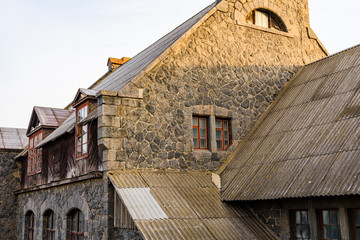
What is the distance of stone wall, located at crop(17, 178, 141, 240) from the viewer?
11227mm

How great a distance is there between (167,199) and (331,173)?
4.12m

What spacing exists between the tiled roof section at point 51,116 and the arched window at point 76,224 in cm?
556

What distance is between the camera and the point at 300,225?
10.6 metres

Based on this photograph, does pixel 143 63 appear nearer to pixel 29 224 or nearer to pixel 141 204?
pixel 141 204

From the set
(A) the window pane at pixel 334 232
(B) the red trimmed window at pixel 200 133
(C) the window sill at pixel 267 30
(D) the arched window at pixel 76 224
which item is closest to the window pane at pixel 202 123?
(B) the red trimmed window at pixel 200 133

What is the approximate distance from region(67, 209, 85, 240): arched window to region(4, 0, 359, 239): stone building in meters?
0.03

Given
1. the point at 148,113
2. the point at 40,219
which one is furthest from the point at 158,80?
the point at 40,219

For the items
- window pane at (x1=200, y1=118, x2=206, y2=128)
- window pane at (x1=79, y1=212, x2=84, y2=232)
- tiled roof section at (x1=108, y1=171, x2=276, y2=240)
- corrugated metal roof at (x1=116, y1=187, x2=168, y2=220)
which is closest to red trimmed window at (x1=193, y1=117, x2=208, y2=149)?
window pane at (x1=200, y1=118, x2=206, y2=128)

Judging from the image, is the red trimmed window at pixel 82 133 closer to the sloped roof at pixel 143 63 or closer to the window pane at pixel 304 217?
the sloped roof at pixel 143 63

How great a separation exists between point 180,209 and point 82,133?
4.55 meters

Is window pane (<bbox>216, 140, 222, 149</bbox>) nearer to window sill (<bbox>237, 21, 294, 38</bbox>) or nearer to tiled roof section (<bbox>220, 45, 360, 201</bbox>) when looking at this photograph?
tiled roof section (<bbox>220, 45, 360, 201</bbox>)

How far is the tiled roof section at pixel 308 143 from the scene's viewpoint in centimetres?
934

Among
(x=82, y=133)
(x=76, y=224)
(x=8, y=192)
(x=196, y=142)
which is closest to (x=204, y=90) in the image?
(x=196, y=142)

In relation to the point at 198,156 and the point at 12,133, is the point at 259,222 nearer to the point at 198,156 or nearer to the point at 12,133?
the point at 198,156
